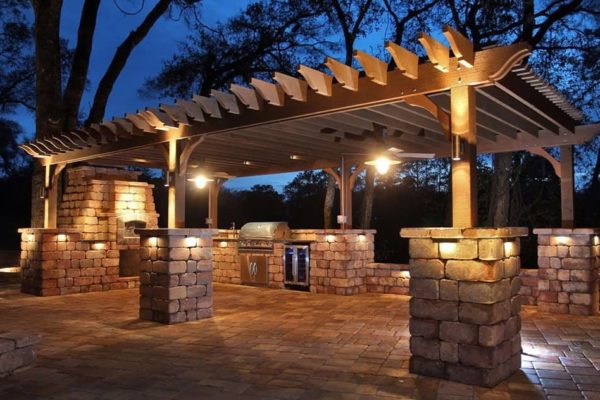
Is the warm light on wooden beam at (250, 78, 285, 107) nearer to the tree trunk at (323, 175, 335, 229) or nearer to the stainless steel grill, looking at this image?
the stainless steel grill

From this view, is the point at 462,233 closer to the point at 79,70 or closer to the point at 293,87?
the point at 293,87

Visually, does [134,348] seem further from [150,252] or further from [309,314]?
[309,314]

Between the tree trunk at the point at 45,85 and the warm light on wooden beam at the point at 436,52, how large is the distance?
11.6 metres

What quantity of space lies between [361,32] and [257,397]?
48.2ft

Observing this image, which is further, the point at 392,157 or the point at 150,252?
the point at 392,157

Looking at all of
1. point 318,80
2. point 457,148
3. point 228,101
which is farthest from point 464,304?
point 228,101

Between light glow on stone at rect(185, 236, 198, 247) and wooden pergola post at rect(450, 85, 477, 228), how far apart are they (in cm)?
427

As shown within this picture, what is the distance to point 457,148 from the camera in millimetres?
4711

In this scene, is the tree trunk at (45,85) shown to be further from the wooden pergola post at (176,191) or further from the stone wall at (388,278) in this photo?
the stone wall at (388,278)

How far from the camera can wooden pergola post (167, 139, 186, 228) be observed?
7.84 m

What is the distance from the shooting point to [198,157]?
10.5 m

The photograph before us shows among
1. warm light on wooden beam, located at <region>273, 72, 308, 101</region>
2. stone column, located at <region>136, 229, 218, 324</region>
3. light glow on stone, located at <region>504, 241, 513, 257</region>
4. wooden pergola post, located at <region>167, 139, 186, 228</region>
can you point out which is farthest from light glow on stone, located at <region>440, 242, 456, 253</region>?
wooden pergola post, located at <region>167, 139, 186, 228</region>

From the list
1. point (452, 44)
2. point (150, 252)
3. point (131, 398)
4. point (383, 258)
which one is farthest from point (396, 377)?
point (383, 258)

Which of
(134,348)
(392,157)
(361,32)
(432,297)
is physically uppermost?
(361,32)
